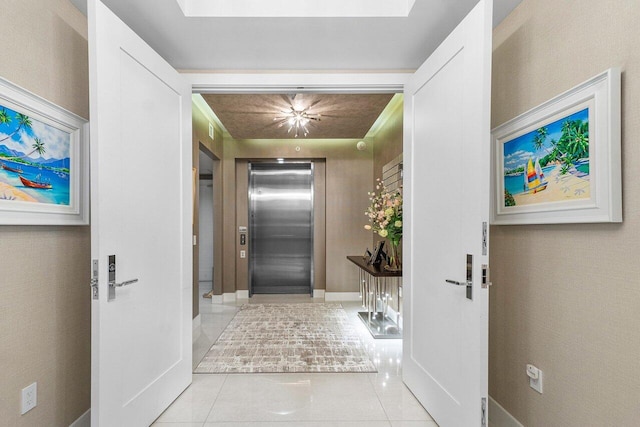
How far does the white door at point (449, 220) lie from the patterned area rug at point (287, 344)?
2.46ft

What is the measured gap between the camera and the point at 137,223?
187cm

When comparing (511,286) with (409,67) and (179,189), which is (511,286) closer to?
(409,67)

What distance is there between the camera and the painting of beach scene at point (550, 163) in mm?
1411

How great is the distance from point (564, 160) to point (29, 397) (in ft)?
8.47

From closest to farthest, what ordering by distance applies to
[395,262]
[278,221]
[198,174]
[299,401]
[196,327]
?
[299,401]
[395,262]
[196,327]
[198,174]
[278,221]

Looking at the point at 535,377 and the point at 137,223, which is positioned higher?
the point at 137,223

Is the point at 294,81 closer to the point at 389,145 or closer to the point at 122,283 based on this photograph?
the point at 122,283

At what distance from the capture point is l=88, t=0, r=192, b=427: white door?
5.20 feet

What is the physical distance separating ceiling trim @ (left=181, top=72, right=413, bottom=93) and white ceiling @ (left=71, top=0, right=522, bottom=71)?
2.4 inches

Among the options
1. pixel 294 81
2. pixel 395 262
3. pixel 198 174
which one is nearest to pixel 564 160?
pixel 294 81

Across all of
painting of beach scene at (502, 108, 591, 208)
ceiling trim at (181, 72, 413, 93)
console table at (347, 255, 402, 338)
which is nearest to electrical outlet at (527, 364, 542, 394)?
painting of beach scene at (502, 108, 591, 208)

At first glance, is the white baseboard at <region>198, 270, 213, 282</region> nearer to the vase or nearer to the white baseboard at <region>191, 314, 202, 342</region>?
the white baseboard at <region>191, 314, 202, 342</region>

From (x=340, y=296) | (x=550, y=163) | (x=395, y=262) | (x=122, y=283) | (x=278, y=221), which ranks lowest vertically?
(x=340, y=296)

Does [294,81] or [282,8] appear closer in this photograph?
[282,8]
